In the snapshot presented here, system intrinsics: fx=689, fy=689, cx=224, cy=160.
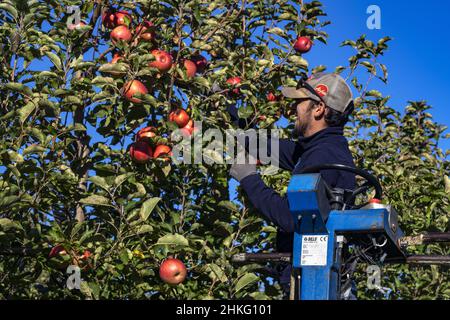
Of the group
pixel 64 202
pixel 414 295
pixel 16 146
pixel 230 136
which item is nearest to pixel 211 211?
pixel 230 136

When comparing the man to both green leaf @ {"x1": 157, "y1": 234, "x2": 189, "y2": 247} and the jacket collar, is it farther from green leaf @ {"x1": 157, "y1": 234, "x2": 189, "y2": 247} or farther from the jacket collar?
green leaf @ {"x1": 157, "y1": 234, "x2": 189, "y2": 247}

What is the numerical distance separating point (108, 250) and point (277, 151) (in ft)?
3.71

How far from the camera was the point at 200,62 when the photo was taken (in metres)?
4.54

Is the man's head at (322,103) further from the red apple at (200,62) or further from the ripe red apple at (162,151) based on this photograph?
the red apple at (200,62)

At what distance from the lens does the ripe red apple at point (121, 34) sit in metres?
4.18

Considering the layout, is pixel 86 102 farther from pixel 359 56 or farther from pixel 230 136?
pixel 359 56

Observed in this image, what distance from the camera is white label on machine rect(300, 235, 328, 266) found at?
8.21 ft

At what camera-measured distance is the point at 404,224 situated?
17.6ft

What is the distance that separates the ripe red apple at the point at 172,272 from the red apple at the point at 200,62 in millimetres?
1404

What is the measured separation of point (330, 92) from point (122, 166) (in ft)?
4.66

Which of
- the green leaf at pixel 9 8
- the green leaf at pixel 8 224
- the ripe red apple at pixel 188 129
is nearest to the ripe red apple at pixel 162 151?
the ripe red apple at pixel 188 129
